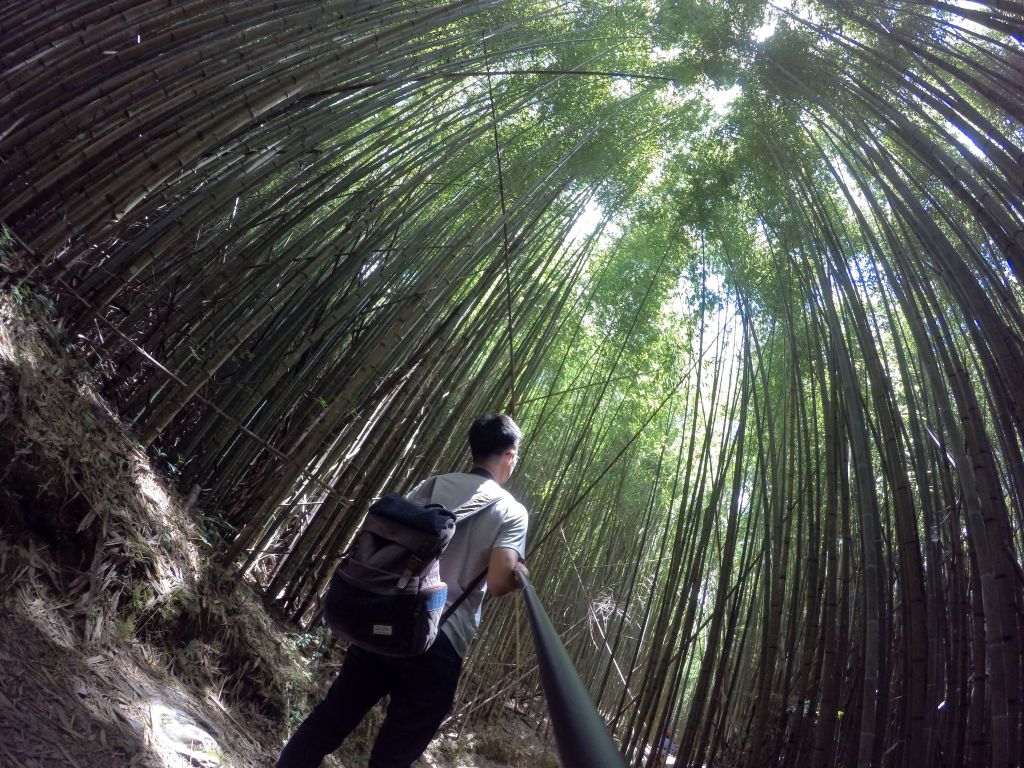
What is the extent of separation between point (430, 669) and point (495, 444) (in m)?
0.56

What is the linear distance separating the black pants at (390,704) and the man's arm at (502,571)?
0.17 metres

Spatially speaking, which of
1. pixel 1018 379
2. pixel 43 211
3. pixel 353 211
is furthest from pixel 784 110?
pixel 43 211

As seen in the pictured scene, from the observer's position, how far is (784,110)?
328 centimetres

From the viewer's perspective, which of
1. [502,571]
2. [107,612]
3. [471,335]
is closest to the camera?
[502,571]

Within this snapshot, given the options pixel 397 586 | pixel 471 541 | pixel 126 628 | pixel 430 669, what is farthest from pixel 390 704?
pixel 126 628

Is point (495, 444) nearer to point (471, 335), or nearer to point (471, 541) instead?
point (471, 541)

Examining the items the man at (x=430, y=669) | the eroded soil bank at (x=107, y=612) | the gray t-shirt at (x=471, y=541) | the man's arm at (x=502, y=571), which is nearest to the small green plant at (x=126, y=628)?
the eroded soil bank at (x=107, y=612)

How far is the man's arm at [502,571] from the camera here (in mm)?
1600

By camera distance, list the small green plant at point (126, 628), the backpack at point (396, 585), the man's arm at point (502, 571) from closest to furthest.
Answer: the backpack at point (396, 585) < the man's arm at point (502, 571) < the small green plant at point (126, 628)

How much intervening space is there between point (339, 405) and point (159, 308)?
76 cm

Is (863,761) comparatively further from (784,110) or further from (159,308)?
(784,110)

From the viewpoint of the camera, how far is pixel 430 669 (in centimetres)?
159

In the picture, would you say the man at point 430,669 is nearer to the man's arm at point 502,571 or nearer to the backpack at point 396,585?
the man's arm at point 502,571

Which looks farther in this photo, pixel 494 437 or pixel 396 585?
pixel 494 437
